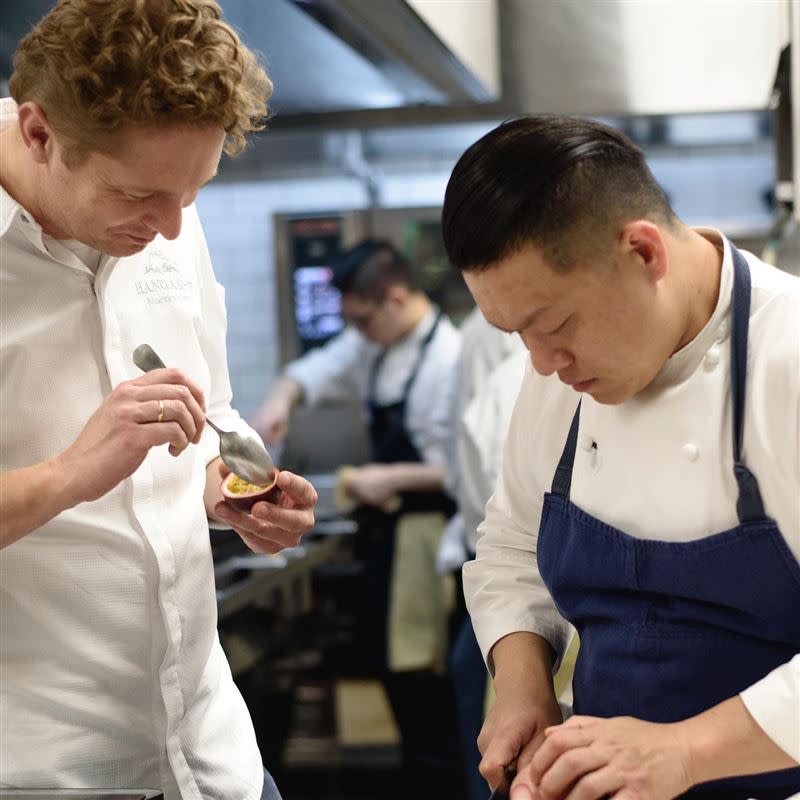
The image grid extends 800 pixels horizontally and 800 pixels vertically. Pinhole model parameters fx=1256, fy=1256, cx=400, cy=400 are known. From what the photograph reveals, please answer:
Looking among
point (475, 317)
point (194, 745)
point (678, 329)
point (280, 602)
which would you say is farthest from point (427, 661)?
point (678, 329)

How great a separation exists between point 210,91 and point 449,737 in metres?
3.80

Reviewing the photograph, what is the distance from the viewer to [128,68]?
1364 mm

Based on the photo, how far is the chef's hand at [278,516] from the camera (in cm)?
167

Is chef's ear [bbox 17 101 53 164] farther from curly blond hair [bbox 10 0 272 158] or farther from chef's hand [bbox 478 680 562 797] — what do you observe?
chef's hand [bbox 478 680 562 797]

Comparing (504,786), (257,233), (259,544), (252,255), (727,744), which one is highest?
(257,233)

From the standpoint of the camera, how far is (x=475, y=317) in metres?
3.99

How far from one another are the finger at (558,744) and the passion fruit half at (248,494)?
51 cm

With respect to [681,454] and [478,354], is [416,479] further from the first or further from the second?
[681,454]

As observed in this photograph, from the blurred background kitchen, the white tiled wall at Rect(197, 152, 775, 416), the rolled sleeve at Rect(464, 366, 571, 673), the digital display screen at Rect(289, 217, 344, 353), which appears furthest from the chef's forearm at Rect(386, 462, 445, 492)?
the rolled sleeve at Rect(464, 366, 571, 673)

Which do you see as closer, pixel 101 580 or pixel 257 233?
pixel 101 580

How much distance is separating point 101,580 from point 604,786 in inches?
26.5

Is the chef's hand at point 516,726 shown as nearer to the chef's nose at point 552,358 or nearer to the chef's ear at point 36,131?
the chef's nose at point 552,358

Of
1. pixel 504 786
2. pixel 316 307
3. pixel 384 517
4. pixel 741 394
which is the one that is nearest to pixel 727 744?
pixel 504 786

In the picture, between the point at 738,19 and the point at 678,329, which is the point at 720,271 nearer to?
the point at 678,329
